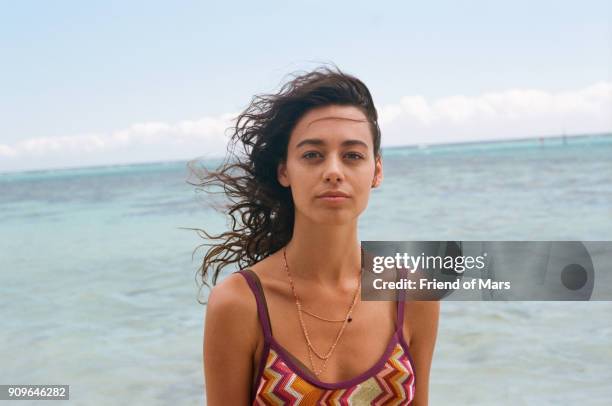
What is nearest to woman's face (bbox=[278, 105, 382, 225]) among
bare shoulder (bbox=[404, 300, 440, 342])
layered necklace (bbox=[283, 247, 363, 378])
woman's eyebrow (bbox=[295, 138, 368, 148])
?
woman's eyebrow (bbox=[295, 138, 368, 148])

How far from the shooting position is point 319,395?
2.13 meters

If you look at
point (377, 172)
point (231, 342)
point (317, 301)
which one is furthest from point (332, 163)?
point (231, 342)

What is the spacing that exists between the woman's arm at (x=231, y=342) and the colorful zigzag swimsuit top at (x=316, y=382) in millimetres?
34

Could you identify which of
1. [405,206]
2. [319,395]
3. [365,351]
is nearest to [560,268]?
[365,351]

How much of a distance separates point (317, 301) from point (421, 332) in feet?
1.18

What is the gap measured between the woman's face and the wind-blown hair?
51mm

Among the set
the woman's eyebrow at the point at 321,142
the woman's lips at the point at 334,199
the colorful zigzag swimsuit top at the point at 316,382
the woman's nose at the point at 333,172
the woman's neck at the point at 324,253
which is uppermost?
the woman's eyebrow at the point at 321,142

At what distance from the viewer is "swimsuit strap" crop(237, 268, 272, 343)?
2219mm

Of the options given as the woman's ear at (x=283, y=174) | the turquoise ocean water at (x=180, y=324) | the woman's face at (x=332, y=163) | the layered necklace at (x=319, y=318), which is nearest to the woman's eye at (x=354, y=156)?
the woman's face at (x=332, y=163)

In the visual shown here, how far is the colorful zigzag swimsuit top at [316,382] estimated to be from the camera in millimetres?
2135

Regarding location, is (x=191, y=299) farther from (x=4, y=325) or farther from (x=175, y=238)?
(x=175, y=238)

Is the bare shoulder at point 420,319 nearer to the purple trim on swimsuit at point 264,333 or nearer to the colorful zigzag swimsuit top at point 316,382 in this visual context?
the colorful zigzag swimsuit top at point 316,382

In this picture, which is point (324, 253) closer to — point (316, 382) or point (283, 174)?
point (283, 174)

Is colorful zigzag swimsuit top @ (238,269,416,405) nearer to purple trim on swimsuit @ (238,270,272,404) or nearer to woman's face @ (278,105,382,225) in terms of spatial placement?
purple trim on swimsuit @ (238,270,272,404)
